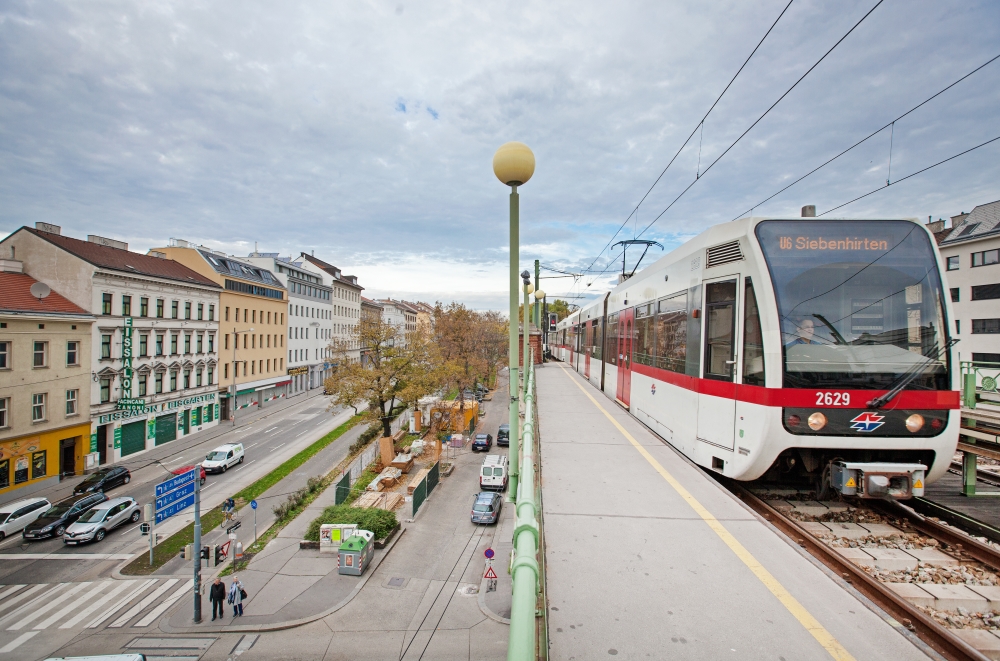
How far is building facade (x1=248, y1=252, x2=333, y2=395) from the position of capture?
54844mm

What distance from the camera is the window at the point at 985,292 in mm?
26359

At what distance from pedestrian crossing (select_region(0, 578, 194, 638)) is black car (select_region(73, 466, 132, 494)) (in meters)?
8.47

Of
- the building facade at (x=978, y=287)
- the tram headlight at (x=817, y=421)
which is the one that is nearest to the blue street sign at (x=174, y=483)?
the tram headlight at (x=817, y=421)

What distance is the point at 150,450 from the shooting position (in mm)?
33531

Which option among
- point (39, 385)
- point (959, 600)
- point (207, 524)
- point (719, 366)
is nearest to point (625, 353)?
point (719, 366)

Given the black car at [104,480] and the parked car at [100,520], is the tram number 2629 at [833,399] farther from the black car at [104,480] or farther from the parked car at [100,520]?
the black car at [104,480]

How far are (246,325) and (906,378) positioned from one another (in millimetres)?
48078

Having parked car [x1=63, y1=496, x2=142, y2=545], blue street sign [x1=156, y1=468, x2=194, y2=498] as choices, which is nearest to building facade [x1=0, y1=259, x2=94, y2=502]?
parked car [x1=63, y1=496, x2=142, y2=545]

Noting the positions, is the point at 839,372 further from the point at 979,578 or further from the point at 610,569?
the point at 610,569

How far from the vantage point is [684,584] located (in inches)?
166

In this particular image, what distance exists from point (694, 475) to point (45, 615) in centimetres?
2031

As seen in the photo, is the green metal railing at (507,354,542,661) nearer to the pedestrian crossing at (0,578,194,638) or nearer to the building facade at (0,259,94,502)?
the pedestrian crossing at (0,578,194,638)

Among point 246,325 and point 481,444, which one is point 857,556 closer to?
point 481,444

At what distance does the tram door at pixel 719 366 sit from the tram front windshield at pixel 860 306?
2.46ft
